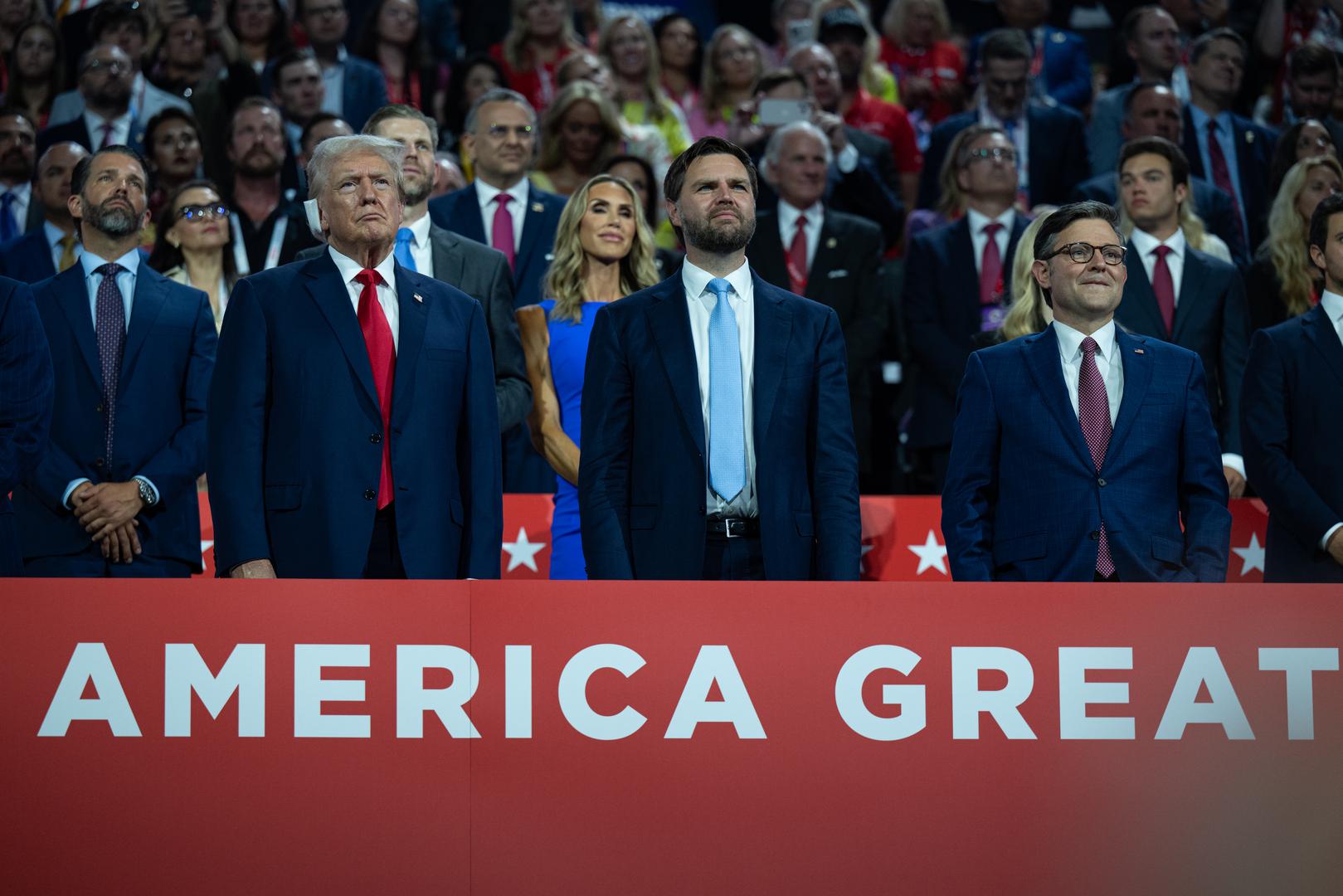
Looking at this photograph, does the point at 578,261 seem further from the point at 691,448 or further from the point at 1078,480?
the point at 1078,480

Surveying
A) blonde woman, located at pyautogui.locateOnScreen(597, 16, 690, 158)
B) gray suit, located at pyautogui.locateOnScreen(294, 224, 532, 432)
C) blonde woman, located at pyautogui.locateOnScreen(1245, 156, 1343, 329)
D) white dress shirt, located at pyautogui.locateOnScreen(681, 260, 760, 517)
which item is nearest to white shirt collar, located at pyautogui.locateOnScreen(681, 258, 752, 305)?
white dress shirt, located at pyautogui.locateOnScreen(681, 260, 760, 517)

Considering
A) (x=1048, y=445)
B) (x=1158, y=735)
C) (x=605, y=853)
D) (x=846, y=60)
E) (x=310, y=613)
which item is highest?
(x=846, y=60)

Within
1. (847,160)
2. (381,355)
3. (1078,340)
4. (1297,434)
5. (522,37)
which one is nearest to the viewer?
(381,355)

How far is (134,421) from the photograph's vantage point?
521cm

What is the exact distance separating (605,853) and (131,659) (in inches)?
41.5

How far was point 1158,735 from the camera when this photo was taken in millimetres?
3498

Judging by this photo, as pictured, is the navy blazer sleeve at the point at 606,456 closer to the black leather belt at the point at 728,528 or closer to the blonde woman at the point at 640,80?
the black leather belt at the point at 728,528

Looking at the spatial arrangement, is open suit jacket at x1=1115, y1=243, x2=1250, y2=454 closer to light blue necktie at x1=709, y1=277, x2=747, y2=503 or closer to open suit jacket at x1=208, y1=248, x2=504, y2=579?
light blue necktie at x1=709, y1=277, x2=747, y2=503

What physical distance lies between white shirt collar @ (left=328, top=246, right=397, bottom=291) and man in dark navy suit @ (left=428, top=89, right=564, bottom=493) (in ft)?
7.28

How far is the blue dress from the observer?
533 centimetres

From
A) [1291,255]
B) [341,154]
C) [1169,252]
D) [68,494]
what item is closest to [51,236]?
[68,494]

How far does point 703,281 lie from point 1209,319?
2644mm

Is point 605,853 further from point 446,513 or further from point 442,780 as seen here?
point 446,513

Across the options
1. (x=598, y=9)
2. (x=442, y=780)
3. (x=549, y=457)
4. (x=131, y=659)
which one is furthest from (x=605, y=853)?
(x=598, y=9)
